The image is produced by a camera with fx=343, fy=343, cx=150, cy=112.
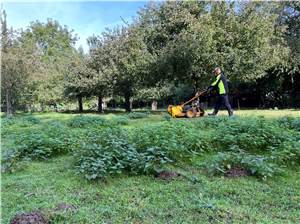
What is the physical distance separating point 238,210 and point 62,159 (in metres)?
3.22

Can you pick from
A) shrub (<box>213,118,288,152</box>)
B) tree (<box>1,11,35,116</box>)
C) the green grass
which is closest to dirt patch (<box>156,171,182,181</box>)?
the green grass

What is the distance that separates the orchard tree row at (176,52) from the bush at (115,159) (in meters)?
11.4

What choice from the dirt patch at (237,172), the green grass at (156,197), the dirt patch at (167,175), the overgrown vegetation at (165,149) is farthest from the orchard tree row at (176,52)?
the green grass at (156,197)

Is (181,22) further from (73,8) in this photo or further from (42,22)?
(42,22)

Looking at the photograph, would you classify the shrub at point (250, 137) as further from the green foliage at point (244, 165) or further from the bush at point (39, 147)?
the bush at point (39, 147)

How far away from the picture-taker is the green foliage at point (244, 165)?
4.54 m

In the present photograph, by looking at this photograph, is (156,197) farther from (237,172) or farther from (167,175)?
(237,172)

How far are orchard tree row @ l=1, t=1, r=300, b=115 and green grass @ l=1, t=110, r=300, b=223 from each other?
39.4 ft

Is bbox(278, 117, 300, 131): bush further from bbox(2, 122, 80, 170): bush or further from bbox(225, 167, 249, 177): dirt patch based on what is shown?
bbox(2, 122, 80, 170): bush

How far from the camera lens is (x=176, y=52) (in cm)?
1644

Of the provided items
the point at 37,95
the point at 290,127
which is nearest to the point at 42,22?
the point at 37,95

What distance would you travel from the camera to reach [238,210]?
3.51 meters

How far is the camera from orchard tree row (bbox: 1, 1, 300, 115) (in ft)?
53.9

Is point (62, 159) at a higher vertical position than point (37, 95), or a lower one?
lower
